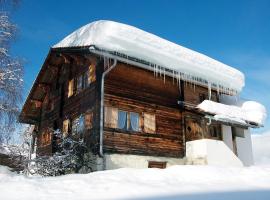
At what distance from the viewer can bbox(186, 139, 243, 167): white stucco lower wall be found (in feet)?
54.1

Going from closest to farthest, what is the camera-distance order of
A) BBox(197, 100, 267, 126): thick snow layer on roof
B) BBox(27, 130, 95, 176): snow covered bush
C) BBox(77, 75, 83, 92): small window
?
BBox(27, 130, 95, 176): snow covered bush → BBox(77, 75, 83, 92): small window → BBox(197, 100, 267, 126): thick snow layer on roof

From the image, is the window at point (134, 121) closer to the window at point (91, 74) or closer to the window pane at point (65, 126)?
the window at point (91, 74)

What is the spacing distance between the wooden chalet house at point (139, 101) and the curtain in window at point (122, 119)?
0.05 metres

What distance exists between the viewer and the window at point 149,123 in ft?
51.5

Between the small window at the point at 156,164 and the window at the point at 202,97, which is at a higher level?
the window at the point at 202,97

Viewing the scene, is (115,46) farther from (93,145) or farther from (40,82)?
(40,82)

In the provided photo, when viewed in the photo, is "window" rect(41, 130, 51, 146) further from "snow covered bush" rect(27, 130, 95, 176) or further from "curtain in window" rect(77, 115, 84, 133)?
"snow covered bush" rect(27, 130, 95, 176)

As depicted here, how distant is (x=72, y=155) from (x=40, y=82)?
860 centimetres

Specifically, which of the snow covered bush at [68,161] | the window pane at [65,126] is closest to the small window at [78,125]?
the window pane at [65,126]

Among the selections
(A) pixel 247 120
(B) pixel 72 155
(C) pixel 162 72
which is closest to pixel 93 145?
(B) pixel 72 155

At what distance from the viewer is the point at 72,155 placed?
14039 millimetres

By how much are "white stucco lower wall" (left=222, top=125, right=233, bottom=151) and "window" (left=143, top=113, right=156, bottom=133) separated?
225 inches

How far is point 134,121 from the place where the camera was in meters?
15.4

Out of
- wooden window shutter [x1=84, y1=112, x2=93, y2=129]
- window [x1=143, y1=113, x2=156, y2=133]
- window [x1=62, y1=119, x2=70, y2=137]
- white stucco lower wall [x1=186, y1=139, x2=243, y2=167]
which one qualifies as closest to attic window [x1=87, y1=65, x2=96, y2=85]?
wooden window shutter [x1=84, y1=112, x2=93, y2=129]
